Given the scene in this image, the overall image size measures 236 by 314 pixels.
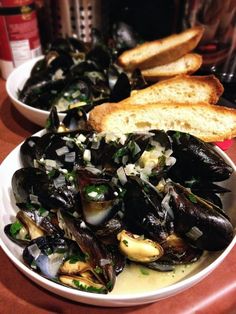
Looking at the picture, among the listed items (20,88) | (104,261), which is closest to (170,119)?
(104,261)

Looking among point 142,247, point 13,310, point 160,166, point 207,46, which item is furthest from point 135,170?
point 207,46

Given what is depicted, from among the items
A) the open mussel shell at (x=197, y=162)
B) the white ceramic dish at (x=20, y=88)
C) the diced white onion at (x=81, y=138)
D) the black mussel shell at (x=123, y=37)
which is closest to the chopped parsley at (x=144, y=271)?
the open mussel shell at (x=197, y=162)

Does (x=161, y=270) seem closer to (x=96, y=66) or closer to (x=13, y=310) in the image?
(x=13, y=310)

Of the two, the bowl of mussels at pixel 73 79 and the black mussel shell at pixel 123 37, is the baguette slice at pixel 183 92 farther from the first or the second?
the black mussel shell at pixel 123 37

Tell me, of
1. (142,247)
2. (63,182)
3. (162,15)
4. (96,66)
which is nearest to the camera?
(142,247)

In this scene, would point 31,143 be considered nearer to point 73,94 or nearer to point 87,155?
point 87,155

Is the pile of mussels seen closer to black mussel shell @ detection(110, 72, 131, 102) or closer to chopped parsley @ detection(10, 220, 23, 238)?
black mussel shell @ detection(110, 72, 131, 102)
